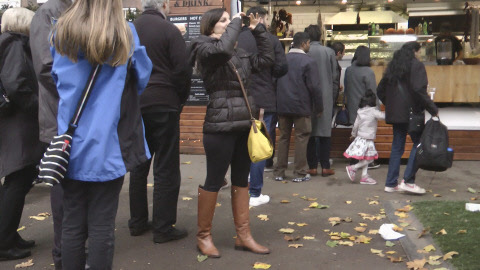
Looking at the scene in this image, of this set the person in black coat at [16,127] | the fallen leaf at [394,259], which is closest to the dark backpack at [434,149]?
the fallen leaf at [394,259]

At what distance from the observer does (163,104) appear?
5.03 meters

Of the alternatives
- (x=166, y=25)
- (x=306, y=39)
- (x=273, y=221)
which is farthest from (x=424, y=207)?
(x=166, y=25)

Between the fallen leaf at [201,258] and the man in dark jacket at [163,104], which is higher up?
the man in dark jacket at [163,104]

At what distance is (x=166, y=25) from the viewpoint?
502 centimetres

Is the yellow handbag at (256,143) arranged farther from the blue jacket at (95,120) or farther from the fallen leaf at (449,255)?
the fallen leaf at (449,255)

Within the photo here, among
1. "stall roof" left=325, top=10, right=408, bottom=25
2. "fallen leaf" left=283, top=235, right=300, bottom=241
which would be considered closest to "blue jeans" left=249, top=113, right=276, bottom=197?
"fallen leaf" left=283, top=235, right=300, bottom=241

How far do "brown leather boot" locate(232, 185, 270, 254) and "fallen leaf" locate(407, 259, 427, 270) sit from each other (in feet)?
3.73

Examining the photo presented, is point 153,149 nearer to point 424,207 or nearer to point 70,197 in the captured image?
point 70,197

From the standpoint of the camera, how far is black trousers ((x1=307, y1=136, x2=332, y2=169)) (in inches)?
328

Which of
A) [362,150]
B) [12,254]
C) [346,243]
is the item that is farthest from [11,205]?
[362,150]

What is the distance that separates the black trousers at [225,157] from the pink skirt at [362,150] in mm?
3279

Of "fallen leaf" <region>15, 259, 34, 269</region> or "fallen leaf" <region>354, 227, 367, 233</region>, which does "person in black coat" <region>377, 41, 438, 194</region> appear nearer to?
"fallen leaf" <region>354, 227, 367, 233</region>

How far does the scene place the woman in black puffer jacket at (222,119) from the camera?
461 cm

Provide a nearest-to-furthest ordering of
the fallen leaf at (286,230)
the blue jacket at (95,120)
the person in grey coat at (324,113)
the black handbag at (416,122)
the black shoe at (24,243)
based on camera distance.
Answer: the blue jacket at (95,120)
the black shoe at (24,243)
the fallen leaf at (286,230)
the black handbag at (416,122)
the person in grey coat at (324,113)
